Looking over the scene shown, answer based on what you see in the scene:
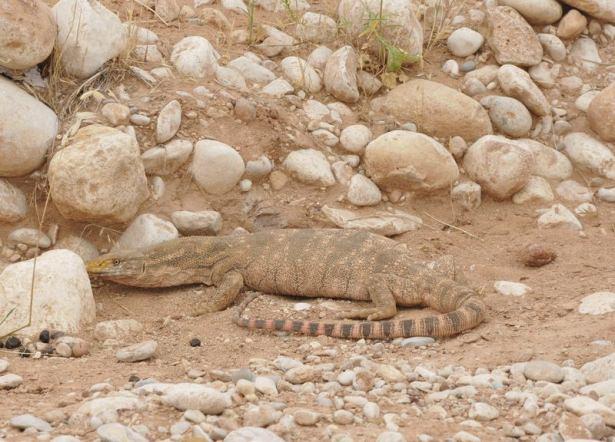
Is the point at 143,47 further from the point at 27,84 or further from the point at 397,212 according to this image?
the point at 397,212

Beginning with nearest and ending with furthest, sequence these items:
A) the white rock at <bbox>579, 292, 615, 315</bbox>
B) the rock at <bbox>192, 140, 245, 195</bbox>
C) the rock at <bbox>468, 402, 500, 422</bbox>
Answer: the rock at <bbox>468, 402, 500, 422</bbox>, the white rock at <bbox>579, 292, 615, 315</bbox>, the rock at <bbox>192, 140, 245, 195</bbox>

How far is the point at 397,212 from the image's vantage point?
27.4 ft

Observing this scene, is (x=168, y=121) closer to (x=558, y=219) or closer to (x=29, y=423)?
(x=558, y=219)

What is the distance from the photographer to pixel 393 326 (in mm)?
6430

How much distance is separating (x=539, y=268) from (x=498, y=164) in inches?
55.4

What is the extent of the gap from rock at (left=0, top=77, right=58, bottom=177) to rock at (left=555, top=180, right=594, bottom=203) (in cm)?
500

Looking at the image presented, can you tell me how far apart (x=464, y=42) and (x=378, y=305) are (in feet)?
13.0

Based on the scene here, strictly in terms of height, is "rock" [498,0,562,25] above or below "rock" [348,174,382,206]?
above

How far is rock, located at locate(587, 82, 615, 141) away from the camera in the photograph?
29.5ft

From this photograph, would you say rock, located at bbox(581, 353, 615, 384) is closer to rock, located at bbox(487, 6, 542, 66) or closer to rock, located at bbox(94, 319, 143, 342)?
rock, located at bbox(94, 319, 143, 342)

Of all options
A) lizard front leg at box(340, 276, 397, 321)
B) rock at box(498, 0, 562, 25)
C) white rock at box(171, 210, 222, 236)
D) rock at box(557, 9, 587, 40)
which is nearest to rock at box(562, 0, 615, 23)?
rock at box(557, 9, 587, 40)

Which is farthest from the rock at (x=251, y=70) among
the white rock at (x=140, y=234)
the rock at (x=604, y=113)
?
the rock at (x=604, y=113)

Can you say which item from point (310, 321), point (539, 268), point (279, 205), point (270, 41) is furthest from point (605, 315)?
point (270, 41)

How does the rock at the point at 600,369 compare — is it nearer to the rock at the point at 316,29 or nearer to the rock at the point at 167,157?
the rock at the point at 167,157
